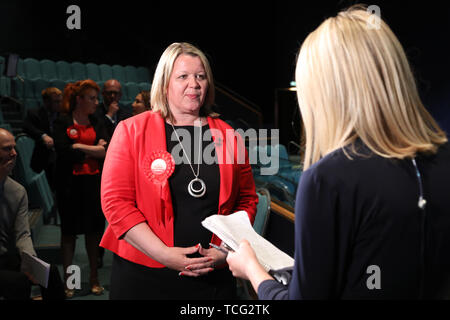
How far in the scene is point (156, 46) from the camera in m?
9.87

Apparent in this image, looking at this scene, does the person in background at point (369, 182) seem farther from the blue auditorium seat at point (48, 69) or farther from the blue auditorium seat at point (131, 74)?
the blue auditorium seat at point (131, 74)

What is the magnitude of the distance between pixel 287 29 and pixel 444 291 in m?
10.4

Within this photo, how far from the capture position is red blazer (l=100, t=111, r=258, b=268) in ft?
4.51


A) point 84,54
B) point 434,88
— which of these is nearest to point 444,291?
point 434,88

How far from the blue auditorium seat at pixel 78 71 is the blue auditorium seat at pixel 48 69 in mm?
342

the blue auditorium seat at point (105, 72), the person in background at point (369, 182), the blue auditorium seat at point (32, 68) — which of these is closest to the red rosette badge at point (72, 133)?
the person in background at point (369, 182)

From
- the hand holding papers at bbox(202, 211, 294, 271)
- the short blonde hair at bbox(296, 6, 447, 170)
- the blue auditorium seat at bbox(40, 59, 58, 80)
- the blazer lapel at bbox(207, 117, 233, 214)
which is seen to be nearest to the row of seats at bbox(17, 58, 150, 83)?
the blue auditorium seat at bbox(40, 59, 58, 80)

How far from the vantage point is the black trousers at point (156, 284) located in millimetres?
1414

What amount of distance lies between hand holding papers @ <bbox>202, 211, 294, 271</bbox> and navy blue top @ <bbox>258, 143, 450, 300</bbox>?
9.7 inches

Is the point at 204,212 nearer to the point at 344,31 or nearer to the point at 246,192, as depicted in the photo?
the point at 246,192

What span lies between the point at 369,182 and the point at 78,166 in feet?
7.67

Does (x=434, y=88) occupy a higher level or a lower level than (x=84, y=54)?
lower

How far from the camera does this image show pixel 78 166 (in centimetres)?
272

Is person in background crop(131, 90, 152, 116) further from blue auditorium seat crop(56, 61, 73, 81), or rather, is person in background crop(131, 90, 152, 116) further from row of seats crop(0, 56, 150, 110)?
blue auditorium seat crop(56, 61, 73, 81)
